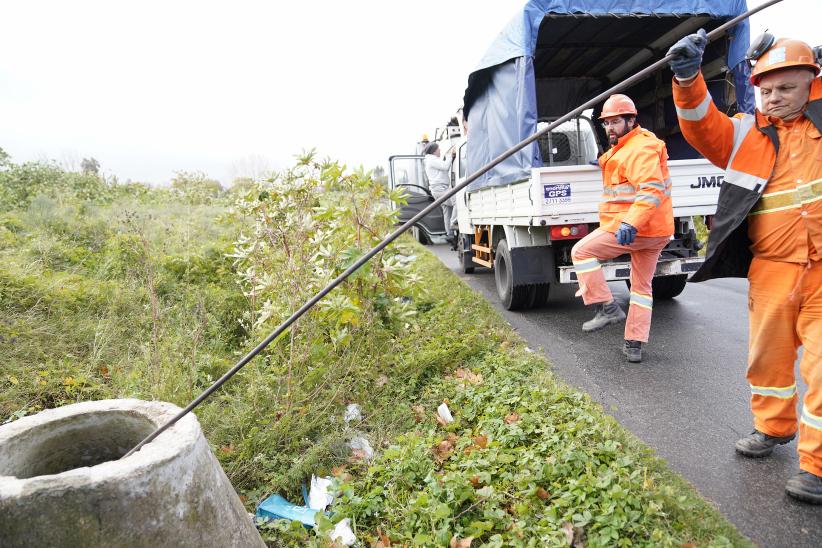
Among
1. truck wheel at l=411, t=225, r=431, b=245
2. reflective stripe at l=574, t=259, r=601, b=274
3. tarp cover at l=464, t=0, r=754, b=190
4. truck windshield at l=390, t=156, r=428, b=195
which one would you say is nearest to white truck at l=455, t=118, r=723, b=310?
tarp cover at l=464, t=0, r=754, b=190

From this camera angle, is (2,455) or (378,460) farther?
(378,460)

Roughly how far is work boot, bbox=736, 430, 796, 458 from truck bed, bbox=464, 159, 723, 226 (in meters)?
2.56

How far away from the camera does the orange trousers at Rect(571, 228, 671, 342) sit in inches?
154

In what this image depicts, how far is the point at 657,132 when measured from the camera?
706cm

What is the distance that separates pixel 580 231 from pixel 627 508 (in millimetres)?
3330

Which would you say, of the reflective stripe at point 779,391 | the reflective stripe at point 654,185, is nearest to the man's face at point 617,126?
the reflective stripe at point 654,185

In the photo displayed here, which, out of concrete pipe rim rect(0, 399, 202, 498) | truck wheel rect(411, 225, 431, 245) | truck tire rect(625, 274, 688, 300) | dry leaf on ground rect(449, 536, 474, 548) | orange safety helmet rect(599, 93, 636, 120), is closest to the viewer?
concrete pipe rim rect(0, 399, 202, 498)

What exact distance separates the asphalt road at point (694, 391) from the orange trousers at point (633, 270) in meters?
0.33

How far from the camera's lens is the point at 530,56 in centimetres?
488

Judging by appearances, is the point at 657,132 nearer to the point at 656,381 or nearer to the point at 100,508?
the point at 656,381

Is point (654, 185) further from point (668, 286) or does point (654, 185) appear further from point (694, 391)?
point (668, 286)

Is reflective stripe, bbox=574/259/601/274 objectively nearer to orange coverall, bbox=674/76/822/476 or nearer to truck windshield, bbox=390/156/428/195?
orange coverall, bbox=674/76/822/476

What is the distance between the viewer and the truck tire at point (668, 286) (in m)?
5.65

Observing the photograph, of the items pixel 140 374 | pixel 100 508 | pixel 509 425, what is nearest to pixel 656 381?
pixel 509 425
